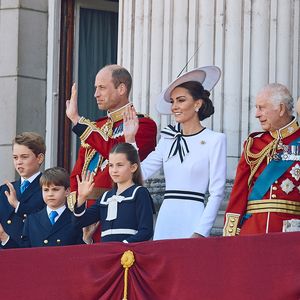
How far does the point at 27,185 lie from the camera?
11812mm

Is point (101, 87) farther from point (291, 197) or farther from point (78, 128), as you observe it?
point (291, 197)

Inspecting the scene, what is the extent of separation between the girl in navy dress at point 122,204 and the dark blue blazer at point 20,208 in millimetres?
916

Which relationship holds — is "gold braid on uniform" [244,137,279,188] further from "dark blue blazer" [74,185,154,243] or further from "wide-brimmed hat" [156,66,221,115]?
"wide-brimmed hat" [156,66,221,115]

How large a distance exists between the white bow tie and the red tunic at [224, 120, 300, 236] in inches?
28.8

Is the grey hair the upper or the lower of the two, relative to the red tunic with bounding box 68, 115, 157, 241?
upper

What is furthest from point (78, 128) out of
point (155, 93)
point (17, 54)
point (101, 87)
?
point (17, 54)

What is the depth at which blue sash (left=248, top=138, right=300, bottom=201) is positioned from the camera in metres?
10.4

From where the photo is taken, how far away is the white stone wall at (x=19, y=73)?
14.7 m

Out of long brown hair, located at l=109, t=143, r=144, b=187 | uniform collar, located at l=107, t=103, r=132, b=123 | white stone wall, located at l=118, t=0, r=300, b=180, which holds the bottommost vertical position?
long brown hair, located at l=109, t=143, r=144, b=187

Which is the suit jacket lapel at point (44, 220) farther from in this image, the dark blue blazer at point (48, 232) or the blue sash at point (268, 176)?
the blue sash at point (268, 176)

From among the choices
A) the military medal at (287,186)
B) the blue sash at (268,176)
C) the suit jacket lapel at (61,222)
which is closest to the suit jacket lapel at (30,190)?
the suit jacket lapel at (61,222)

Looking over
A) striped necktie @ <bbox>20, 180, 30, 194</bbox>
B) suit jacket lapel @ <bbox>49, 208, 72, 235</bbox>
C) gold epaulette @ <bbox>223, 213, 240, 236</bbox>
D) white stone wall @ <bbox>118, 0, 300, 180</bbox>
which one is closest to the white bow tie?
suit jacket lapel @ <bbox>49, 208, 72, 235</bbox>

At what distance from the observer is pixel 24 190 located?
1180 cm

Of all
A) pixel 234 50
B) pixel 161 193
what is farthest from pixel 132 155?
pixel 234 50
